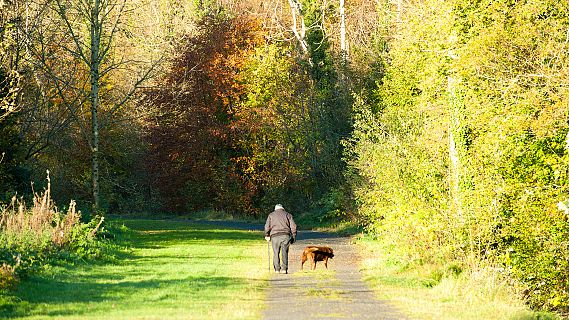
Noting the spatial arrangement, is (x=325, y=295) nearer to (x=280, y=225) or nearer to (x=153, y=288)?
(x=153, y=288)

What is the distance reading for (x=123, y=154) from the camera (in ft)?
215

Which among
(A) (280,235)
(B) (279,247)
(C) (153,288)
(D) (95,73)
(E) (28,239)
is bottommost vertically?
(C) (153,288)

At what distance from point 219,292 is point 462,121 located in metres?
8.40

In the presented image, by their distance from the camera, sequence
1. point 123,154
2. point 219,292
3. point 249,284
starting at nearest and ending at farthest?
point 219,292 → point 249,284 → point 123,154

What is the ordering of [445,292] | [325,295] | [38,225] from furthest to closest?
1. [38,225]
2. [445,292]
3. [325,295]

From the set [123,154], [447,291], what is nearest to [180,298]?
[447,291]

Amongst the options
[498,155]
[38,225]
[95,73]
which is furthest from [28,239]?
[95,73]

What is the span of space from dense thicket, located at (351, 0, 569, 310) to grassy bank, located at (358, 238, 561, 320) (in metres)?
0.61

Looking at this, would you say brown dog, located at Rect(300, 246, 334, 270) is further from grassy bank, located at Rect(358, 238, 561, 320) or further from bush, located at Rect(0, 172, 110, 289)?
bush, located at Rect(0, 172, 110, 289)

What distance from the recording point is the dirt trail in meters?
15.3

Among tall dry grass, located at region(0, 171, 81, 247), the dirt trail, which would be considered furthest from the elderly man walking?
tall dry grass, located at region(0, 171, 81, 247)

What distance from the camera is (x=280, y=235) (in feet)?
79.5

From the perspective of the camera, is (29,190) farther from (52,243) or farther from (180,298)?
(180,298)

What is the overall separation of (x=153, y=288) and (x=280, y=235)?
18.9 ft
